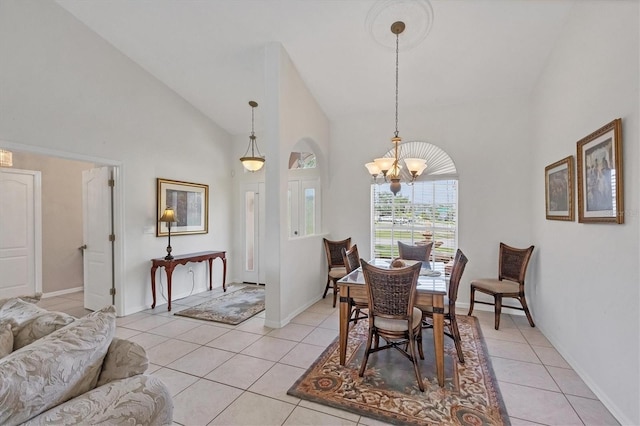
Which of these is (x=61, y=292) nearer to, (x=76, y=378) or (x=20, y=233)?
(x=20, y=233)

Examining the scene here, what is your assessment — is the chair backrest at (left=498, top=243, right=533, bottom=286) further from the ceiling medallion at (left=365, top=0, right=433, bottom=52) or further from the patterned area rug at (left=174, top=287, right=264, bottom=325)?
the patterned area rug at (left=174, top=287, right=264, bottom=325)

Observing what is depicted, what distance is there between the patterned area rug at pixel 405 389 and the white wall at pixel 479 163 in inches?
69.6

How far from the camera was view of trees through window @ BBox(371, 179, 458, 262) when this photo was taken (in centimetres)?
457

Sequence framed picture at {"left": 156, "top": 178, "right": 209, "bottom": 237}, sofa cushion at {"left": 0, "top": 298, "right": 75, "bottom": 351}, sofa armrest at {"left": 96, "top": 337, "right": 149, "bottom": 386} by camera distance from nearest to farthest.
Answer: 1. sofa armrest at {"left": 96, "top": 337, "right": 149, "bottom": 386}
2. sofa cushion at {"left": 0, "top": 298, "right": 75, "bottom": 351}
3. framed picture at {"left": 156, "top": 178, "right": 209, "bottom": 237}

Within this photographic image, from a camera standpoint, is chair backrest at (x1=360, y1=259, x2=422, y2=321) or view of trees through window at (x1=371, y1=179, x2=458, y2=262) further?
view of trees through window at (x1=371, y1=179, x2=458, y2=262)

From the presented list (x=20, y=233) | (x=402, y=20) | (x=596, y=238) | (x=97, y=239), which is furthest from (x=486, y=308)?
(x=20, y=233)

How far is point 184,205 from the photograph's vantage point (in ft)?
16.7

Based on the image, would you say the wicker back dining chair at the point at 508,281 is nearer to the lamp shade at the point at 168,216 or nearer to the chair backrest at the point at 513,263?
the chair backrest at the point at 513,263

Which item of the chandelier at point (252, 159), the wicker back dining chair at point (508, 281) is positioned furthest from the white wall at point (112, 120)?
the wicker back dining chair at point (508, 281)

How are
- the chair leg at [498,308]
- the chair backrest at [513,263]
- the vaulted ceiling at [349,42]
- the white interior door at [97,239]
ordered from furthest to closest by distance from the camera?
the white interior door at [97,239] < the chair backrest at [513,263] < the chair leg at [498,308] < the vaulted ceiling at [349,42]

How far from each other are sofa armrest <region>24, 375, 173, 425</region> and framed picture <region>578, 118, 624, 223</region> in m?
3.00

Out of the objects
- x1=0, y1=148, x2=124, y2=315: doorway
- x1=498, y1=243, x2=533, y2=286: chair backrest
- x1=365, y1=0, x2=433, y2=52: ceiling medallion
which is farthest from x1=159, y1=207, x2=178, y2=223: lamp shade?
x1=498, y1=243, x2=533, y2=286: chair backrest

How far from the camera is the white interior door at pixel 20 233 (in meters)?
4.50

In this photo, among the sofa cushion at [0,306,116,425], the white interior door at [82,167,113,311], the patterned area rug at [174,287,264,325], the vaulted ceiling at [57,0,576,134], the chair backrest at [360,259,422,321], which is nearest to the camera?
the sofa cushion at [0,306,116,425]
